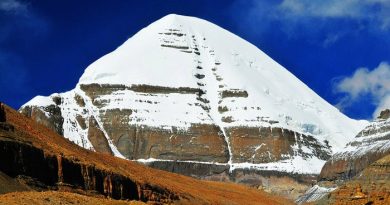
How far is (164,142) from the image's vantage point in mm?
173125

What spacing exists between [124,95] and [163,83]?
31.3 feet

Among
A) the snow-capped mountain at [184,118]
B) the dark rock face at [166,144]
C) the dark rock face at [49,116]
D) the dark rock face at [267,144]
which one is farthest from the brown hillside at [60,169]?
the dark rock face at [267,144]

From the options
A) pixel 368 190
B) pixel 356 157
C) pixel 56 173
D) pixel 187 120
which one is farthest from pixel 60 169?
pixel 187 120

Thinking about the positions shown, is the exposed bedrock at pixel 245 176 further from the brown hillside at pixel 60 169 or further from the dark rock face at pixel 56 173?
the dark rock face at pixel 56 173

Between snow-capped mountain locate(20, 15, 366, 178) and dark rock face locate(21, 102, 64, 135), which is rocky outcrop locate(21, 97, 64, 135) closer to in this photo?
dark rock face locate(21, 102, 64, 135)

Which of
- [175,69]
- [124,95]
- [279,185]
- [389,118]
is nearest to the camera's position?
[389,118]

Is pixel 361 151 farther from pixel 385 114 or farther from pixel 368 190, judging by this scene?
pixel 368 190

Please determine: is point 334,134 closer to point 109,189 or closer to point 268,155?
point 268,155

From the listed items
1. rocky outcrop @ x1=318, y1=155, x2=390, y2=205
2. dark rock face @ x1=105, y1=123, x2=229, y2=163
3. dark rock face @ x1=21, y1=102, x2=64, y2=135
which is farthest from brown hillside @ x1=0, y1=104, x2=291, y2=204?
Result: dark rock face @ x1=105, y1=123, x2=229, y2=163

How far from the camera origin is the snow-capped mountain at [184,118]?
172000mm

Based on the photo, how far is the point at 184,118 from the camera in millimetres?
179625

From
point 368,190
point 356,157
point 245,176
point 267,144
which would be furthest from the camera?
point 267,144

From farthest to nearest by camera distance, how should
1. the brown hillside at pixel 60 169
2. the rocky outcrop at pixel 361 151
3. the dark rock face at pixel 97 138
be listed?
the dark rock face at pixel 97 138 → the rocky outcrop at pixel 361 151 → the brown hillside at pixel 60 169

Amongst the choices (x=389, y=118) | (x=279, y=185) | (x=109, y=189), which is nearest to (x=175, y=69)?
(x=279, y=185)
